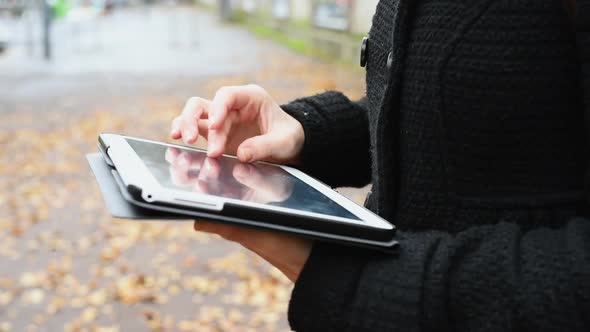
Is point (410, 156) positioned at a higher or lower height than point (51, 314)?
higher

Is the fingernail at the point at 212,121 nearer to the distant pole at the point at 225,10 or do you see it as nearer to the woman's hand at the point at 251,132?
the woman's hand at the point at 251,132

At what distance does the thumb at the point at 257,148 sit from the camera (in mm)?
1575

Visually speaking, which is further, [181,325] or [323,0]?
[323,0]

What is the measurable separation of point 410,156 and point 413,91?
0.36 feet

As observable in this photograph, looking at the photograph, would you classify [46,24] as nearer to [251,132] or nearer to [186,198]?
[251,132]

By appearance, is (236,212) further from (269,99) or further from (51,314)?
(51,314)

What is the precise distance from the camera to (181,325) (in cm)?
451

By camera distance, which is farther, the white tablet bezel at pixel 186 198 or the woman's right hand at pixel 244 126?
the woman's right hand at pixel 244 126

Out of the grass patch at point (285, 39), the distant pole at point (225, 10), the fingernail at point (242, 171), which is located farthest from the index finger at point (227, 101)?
the distant pole at point (225, 10)

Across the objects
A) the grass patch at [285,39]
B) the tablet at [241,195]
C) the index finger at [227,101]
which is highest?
the index finger at [227,101]

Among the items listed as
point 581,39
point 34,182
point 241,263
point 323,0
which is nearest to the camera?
point 581,39

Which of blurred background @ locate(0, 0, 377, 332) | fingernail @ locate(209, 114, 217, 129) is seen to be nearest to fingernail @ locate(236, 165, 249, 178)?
fingernail @ locate(209, 114, 217, 129)

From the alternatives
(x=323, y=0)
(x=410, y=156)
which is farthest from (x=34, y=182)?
(x=323, y=0)

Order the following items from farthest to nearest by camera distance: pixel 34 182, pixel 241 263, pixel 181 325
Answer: pixel 34 182
pixel 241 263
pixel 181 325
